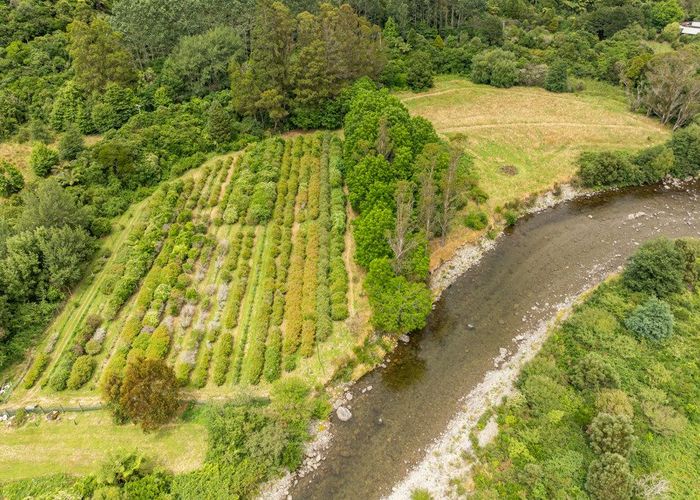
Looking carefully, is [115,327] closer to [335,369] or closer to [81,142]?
[335,369]

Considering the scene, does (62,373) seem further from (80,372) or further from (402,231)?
(402,231)

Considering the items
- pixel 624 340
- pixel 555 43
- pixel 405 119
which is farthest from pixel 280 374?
pixel 555 43

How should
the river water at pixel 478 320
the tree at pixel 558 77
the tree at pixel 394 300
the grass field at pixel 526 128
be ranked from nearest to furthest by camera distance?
the river water at pixel 478 320, the tree at pixel 394 300, the grass field at pixel 526 128, the tree at pixel 558 77

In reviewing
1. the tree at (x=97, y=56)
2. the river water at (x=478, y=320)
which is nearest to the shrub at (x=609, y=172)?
the river water at (x=478, y=320)

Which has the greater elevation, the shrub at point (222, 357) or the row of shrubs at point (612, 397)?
the shrub at point (222, 357)

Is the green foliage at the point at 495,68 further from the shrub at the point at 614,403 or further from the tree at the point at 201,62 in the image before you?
the shrub at the point at 614,403

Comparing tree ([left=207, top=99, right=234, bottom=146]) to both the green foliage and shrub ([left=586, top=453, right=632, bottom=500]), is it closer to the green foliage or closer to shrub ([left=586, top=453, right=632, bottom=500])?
the green foliage

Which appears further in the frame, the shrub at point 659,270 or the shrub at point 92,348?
the shrub at point 659,270

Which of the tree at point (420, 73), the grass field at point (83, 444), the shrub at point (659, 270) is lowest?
the grass field at point (83, 444)
